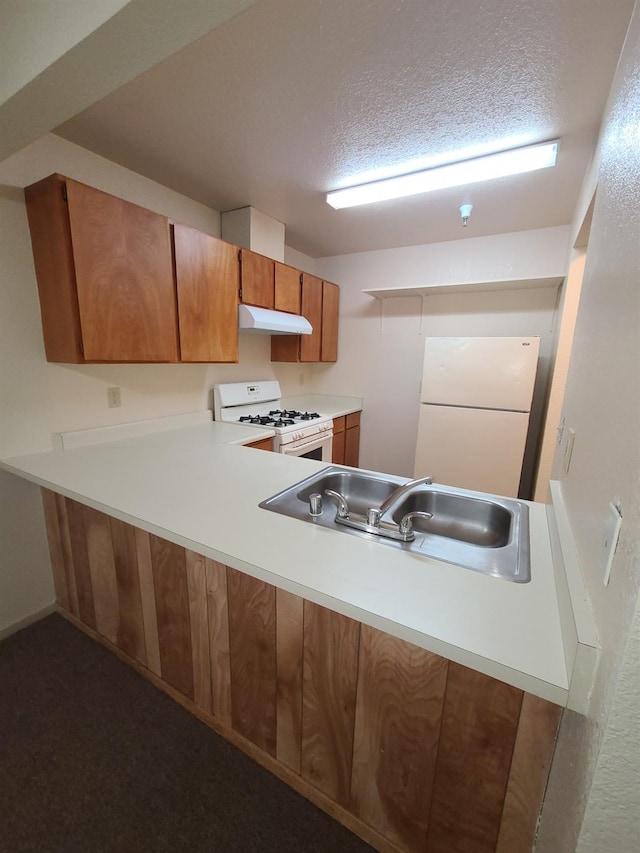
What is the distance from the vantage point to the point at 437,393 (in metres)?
2.82

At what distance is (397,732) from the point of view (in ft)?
2.88

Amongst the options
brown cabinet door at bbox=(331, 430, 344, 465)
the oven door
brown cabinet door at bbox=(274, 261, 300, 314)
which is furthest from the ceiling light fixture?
brown cabinet door at bbox=(331, 430, 344, 465)

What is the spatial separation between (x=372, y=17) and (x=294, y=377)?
2.77m

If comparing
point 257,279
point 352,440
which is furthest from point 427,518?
point 352,440

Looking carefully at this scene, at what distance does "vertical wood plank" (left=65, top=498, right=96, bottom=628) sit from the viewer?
1.61m

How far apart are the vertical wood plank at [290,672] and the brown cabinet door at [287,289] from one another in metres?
2.29

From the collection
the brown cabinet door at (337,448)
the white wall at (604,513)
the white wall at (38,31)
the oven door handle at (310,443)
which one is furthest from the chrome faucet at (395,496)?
the brown cabinet door at (337,448)

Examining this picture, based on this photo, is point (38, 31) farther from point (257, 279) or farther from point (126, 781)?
point (126, 781)

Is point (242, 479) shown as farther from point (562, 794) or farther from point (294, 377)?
point (294, 377)

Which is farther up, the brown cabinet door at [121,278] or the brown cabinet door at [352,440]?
the brown cabinet door at [121,278]

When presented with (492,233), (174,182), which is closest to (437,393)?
(492,233)

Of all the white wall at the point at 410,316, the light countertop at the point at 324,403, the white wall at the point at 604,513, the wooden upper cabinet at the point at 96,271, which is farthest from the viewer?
the light countertop at the point at 324,403

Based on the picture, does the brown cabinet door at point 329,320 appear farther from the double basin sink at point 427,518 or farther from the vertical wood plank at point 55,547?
the vertical wood plank at point 55,547

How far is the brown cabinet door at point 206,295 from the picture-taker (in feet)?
6.43
